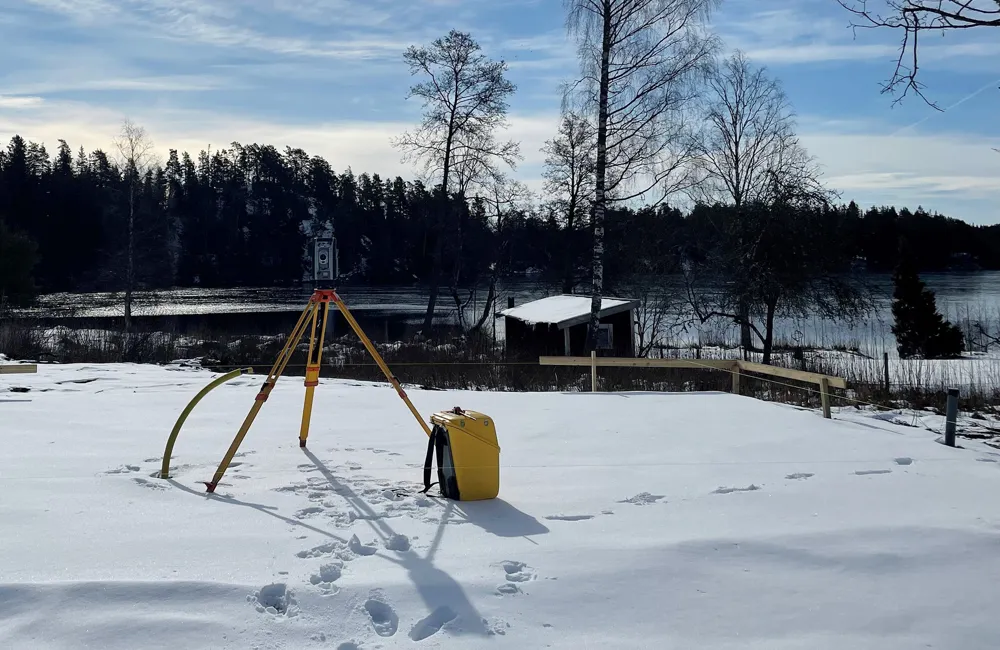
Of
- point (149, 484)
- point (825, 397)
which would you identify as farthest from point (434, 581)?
point (825, 397)

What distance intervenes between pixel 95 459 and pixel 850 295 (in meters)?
21.8

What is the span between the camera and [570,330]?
1984cm

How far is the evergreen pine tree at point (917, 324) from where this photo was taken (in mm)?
24281

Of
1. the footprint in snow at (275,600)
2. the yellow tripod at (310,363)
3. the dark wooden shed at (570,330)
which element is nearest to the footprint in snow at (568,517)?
the yellow tripod at (310,363)

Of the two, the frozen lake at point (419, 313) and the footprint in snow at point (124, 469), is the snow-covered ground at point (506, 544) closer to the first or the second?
the footprint in snow at point (124, 469)

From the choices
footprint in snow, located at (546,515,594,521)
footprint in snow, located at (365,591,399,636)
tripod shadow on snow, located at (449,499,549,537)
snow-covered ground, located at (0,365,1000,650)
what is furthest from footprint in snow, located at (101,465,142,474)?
footprint in snow, located at (546,515,594,521)

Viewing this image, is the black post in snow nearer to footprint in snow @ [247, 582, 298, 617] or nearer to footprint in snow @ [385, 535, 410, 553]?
footprint in snow @ [385, 535, 410, 553]

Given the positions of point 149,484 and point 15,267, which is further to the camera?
point 15,267

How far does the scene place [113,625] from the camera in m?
3.59

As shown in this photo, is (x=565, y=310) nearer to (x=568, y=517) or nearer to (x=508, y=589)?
(x=568, y=517)

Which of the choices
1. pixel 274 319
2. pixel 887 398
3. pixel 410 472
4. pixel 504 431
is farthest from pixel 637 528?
pixel 274 319

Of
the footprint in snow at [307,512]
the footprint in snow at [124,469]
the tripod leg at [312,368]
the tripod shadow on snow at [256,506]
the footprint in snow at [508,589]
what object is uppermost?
the tripod leg at [312,368]

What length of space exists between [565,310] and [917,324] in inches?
506

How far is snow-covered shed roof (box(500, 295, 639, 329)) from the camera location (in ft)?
62.2
